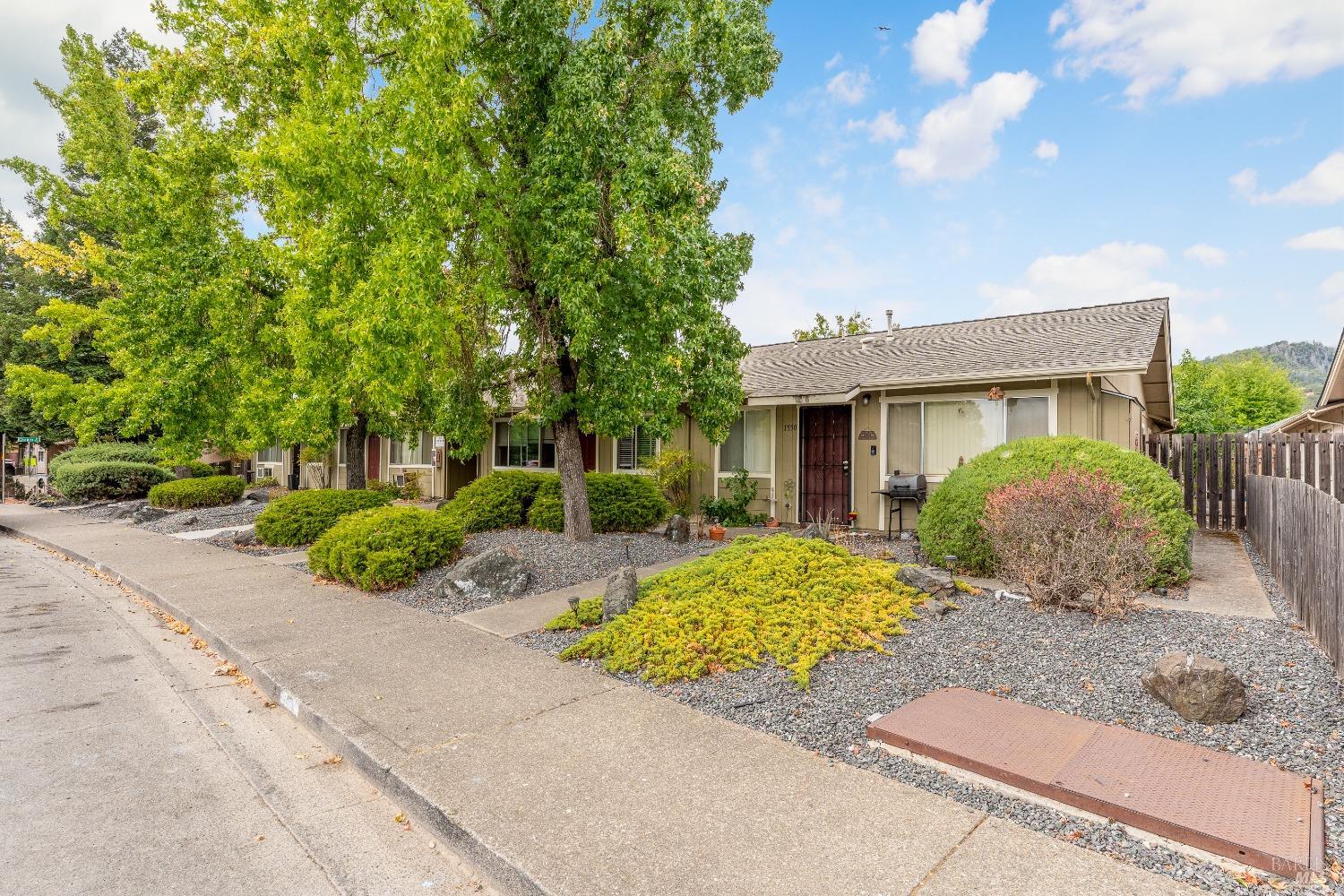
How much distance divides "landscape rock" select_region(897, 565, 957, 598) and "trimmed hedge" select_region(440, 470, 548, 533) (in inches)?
261

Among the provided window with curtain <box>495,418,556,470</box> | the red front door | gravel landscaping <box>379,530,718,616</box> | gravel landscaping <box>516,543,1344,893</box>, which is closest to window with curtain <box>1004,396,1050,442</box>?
gravel landscaping <box>516,543,1344,893</box>

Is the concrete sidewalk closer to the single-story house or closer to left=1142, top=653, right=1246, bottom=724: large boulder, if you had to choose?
left=1142, top=653, right=1246, bottom=724: large boulder

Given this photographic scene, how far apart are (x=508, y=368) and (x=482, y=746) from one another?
25.7 ft

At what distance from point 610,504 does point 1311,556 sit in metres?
8.52

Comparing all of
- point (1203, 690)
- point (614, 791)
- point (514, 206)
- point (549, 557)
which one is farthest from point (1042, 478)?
point (514, 206)

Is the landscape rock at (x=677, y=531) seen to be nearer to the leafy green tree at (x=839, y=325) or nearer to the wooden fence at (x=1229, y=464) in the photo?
the wooden fence at (x=1229, y=464)

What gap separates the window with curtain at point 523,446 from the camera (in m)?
17.0

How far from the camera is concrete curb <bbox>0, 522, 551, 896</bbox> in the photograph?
8.59 ft

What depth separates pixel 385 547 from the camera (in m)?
7.97

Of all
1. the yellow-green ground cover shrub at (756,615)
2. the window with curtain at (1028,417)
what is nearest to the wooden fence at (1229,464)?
the window with curtain at (1028,417)

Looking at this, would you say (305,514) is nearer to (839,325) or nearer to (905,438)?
(905,438)

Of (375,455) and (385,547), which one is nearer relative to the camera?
(385,547)

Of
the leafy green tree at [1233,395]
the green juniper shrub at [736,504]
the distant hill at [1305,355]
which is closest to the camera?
the green juniper shrub at [736,504]

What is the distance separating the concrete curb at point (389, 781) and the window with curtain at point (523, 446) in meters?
10.7
